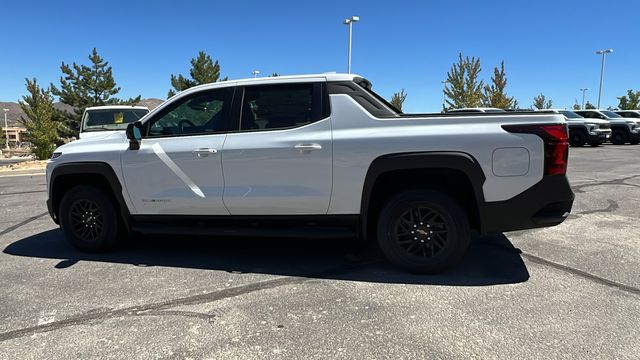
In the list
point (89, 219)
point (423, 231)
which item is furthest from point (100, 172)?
point (423, 231)

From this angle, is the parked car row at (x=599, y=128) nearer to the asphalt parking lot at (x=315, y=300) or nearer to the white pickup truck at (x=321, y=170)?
the asphalt parking lot at (x=315, y=300)

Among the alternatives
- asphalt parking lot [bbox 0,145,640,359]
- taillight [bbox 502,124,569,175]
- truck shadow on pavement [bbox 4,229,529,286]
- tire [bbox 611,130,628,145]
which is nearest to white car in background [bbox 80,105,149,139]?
truck shadow on pavement [bbox 4,229,529,286]

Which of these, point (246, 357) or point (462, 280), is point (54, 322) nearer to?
point (246, 357)

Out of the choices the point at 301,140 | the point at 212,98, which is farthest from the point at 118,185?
the point at 301,140

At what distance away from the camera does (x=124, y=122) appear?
11.5 metres

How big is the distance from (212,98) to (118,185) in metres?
1.34

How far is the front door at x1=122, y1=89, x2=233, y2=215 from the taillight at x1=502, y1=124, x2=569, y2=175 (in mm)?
2682

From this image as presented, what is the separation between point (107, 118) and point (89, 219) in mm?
7564

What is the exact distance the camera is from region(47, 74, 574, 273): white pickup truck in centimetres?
380

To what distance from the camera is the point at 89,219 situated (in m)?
4.96

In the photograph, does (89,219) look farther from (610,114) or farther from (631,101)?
(631,101)

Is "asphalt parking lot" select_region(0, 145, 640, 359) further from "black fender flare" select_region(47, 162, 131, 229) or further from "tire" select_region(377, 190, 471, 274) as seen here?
"black fender flare" select_region(47, 162, 131, 229)

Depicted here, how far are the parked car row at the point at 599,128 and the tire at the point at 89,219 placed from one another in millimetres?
20266

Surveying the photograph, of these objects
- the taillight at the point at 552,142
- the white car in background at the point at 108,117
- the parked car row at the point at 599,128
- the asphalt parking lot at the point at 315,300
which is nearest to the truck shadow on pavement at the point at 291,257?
the asphalt parking lot at the point at 315,300
